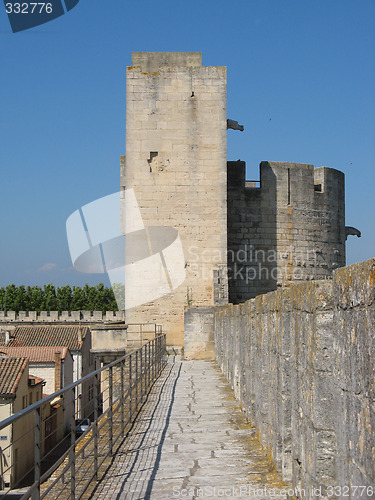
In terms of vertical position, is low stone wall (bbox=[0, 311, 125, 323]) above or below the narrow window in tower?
below

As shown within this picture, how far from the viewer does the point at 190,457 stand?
4.60 metres

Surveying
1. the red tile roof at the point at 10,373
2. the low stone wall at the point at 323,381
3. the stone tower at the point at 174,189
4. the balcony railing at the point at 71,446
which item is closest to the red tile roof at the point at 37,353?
the red tile roof at the point at 10,373

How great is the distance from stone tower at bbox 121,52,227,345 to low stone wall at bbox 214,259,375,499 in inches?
434

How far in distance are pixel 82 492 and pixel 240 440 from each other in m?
1.85

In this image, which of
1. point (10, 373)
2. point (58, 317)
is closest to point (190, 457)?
point (10, 373)

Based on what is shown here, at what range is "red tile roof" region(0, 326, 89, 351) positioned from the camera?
3706cm

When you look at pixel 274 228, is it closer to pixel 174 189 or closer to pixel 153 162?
pixel 174 189

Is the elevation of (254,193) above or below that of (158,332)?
above

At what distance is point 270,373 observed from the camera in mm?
4305

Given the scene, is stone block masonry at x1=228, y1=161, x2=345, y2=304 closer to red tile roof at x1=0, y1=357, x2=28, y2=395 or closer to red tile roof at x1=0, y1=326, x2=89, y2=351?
red tile roof at x1=0, y1=357, x2=28, y2=395

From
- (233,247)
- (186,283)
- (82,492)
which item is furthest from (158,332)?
(82,492)

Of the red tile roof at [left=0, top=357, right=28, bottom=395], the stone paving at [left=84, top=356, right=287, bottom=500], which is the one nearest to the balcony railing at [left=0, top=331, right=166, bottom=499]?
the stone paving at [left=84, top=356, right=287, bottom=500]

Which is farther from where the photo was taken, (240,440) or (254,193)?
(254,193)

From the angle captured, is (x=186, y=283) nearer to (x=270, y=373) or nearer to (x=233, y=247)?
(x=233, y=247)
